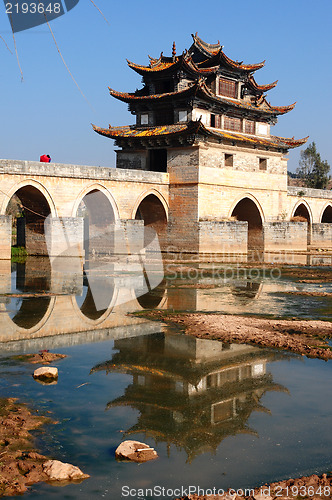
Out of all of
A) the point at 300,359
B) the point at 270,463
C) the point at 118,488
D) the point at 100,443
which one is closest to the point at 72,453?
the point at 100,443

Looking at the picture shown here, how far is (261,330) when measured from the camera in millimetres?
10156

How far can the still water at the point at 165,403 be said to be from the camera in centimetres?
465

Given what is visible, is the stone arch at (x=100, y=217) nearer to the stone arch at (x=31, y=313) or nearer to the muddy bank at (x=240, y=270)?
the muddy bank at (x=240, y=270)

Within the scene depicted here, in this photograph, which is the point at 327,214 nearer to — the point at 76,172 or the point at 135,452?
the point at 76,172

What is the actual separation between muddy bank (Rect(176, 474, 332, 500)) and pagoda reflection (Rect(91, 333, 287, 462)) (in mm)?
735

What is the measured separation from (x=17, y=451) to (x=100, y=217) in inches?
986

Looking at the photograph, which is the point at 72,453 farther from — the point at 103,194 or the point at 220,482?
the point at 103,194

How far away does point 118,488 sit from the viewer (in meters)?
4.33

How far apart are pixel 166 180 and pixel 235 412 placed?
992 inches

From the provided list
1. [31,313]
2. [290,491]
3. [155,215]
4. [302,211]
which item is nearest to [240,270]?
[155,215]

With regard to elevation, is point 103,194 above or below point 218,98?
below

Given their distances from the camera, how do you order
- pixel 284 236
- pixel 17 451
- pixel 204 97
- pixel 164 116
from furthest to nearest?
pixel 284 236 → pixel 164 116 → pixel 204 97 → pixel 17 451

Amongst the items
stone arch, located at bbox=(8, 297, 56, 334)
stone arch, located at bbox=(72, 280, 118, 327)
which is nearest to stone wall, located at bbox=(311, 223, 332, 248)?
stone arch, located at bbox=(72, 280, 118, 327)

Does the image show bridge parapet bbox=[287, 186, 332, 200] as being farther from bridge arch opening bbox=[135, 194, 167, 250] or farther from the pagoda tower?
bridge arch opening bbox=[135, 194, 167, 250]
